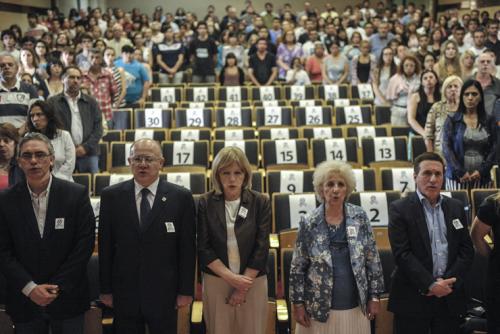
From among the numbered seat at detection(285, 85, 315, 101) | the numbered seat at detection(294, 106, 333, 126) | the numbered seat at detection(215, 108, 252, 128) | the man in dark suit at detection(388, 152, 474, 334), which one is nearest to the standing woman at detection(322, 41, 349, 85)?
the numbered seat at detection(285, 85, 315, 101)

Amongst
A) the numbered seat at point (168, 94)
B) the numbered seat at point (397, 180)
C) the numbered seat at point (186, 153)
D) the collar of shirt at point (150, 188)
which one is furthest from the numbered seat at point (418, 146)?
the numbered seat at point (168, 94)

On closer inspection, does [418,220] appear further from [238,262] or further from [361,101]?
[361,101]

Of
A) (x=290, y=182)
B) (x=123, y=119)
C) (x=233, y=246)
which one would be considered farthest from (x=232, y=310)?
(x=123, y=119)

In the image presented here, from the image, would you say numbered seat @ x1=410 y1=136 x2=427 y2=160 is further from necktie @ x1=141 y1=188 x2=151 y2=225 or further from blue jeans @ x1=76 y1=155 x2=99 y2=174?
necktie @ x1=141 y1=188 x2=151 y2=225

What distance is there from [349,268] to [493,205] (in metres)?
0.80

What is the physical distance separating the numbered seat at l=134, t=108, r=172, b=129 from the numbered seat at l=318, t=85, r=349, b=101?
9.27 feet

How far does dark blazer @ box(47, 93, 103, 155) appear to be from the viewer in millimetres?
5582

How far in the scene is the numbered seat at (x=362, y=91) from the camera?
10562 mm

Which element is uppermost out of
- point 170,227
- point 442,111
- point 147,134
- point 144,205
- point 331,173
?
point 147,134

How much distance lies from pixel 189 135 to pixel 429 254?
4810 millimetres

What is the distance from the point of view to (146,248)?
10.5 ft

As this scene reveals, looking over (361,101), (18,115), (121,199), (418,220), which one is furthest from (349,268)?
(361,101)

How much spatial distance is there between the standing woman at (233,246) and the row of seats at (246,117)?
17.8 ft

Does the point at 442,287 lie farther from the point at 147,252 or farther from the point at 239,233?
the point at 147,252
